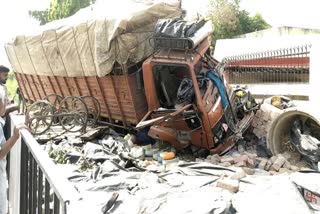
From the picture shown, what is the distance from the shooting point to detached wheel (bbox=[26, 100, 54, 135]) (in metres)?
7.87

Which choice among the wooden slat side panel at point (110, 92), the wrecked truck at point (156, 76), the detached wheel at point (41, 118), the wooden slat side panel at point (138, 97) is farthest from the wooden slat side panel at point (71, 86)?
the wooden slat side panel at point (138, 97)

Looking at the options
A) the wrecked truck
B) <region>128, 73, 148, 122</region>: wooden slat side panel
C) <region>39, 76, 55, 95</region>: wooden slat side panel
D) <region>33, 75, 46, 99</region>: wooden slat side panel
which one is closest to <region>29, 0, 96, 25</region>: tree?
<region>33, 75, 46, 99</region>: wooden slat side panel

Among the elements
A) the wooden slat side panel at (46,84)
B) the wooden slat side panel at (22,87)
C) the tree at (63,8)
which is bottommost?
the wooden slat side panel at (22,87)

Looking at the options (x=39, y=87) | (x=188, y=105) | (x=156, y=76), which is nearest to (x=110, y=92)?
(x=156, y=76)

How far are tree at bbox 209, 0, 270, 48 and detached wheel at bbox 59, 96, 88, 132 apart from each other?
18.1 meters

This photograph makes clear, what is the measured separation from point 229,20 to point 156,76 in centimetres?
2152

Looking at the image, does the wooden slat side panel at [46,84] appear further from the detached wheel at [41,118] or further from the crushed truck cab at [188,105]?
the crushed truck cab at [188,105]

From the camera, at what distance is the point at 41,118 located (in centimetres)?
800

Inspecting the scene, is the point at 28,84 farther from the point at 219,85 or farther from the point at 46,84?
the point at 219,85

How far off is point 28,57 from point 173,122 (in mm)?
5754

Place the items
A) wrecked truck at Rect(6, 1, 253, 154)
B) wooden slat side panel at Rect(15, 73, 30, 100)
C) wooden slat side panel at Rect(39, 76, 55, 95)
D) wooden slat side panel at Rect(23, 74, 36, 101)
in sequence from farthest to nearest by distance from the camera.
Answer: wooden slat side panel at Rect(15, 73, 30, 100), wooden slat side panel at Rect(23, 74, 36, 101), wooden slat side panel at Rect(39, 76, 55, 95), wrecked truck at Rect(6, 1, 253, 154)

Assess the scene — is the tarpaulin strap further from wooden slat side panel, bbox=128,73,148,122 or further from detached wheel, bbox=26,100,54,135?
detached wheel, bbox=26,100,54,135

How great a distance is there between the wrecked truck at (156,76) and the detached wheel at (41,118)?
2.99 ft

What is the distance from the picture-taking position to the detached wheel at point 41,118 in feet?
25.8
